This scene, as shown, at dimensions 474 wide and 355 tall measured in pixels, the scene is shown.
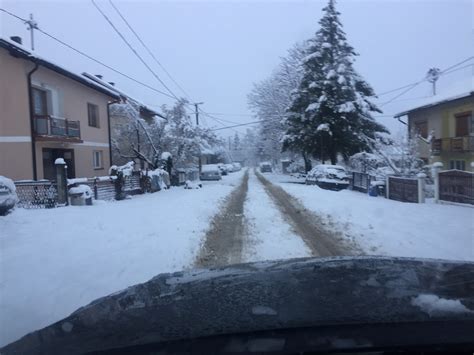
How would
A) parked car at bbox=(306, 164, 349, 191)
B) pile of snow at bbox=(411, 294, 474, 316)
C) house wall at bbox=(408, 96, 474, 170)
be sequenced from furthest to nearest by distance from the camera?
1. house wall at bbox=(408, 96, 474, 170)
2. parked car at bbox=(306, 164, 349, 191)
3. pile of snow at bbox=(411, 294, 474, 316)

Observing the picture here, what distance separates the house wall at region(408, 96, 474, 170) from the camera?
78.2ft

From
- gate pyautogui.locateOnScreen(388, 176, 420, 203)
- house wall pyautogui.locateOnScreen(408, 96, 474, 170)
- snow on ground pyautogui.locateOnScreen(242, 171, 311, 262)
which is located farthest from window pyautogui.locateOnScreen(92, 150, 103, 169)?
house wall pyautogui.locateOnScreen(408, 96, 474, 170)

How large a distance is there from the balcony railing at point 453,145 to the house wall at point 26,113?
70.8 feet

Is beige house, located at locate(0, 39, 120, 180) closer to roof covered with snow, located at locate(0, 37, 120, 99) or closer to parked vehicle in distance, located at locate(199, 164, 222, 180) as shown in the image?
roof covered with snow, located at locate(0, 37, 120, 99)

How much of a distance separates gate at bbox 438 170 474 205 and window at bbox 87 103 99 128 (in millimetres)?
19199

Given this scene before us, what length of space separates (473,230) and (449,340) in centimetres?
817

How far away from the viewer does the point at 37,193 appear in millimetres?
13859

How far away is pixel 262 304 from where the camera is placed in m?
2.50

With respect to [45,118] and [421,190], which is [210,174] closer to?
[45,118]

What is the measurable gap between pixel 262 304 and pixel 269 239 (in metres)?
6.09

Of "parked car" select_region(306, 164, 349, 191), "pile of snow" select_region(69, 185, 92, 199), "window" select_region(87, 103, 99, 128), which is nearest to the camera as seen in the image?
"pile of snow" select_region(69, 185, 92, 199)

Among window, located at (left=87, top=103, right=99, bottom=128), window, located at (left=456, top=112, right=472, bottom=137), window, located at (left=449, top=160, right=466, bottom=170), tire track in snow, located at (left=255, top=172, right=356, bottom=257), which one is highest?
window, located at (left=87, top=103, right=99, bottom=128)

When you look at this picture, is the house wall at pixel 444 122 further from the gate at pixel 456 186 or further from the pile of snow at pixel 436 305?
the pile of snow at pixel 436 305

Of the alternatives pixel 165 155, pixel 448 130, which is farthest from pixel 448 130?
pixel 165 155
